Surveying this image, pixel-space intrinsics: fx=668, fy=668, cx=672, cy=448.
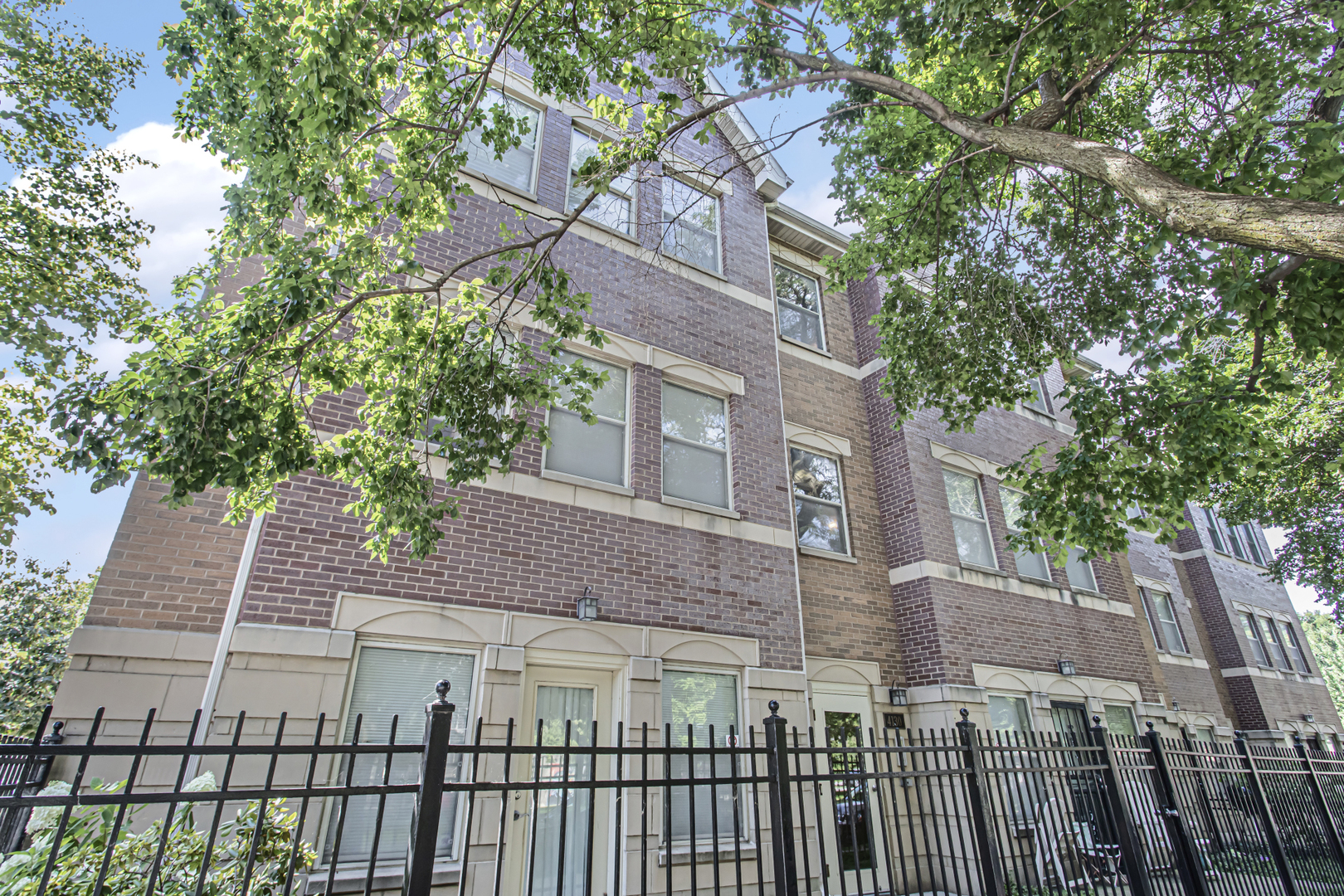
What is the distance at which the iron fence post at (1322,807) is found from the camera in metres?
7.18

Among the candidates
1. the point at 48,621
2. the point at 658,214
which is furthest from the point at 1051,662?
the point at 48,621

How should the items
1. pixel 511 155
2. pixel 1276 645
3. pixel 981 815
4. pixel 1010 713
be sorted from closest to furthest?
pixel 981 815, pixel 511 155, pixel 1010 713, pixel 1276 645

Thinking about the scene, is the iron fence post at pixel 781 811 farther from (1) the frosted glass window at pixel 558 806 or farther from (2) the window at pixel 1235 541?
(2) the window at pixel 1235 541

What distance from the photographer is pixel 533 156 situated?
945cm

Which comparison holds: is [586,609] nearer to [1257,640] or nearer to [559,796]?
[559,796]

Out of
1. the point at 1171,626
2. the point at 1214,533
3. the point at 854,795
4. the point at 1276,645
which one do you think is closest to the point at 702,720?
the point at 854,795

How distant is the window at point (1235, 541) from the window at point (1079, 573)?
14053 mm

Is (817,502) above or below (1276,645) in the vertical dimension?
above

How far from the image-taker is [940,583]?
10500mm

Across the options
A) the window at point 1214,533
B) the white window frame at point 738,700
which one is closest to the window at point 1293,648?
the window at point 1214,533

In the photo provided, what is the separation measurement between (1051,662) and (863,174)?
8743 mm

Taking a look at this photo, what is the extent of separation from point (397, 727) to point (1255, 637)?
26.3 m

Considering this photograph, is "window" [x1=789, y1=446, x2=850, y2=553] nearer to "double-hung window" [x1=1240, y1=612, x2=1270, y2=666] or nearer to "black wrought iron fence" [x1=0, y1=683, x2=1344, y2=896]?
"black wrought iron fence" [x1=0, y1=683, x2=1344, y2=896]

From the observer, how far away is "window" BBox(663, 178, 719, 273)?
34.8ft
